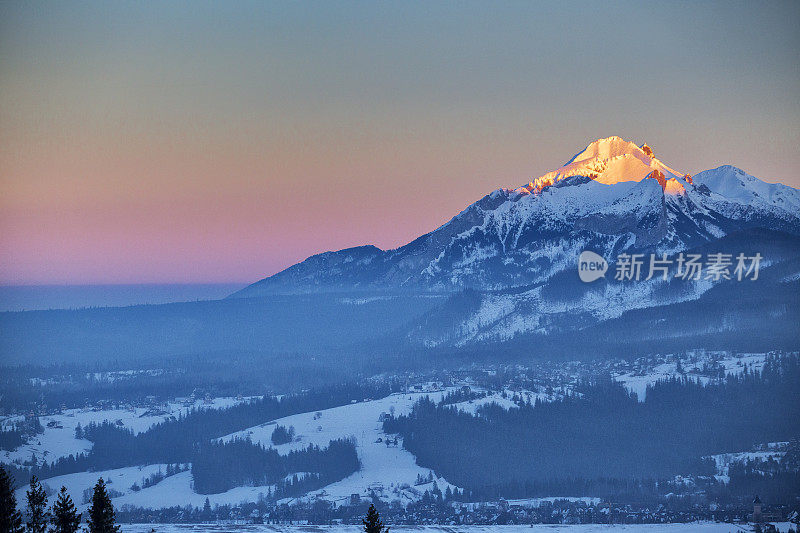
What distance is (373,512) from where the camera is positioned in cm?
9031

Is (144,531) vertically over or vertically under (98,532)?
under

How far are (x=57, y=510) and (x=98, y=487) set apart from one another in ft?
16.6

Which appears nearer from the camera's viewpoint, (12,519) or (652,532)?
(12,519)

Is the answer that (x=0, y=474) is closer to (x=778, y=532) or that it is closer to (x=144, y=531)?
(x=144, y=531)

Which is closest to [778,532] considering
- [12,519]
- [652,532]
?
[652,532]

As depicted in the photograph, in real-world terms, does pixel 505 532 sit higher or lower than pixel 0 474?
lower

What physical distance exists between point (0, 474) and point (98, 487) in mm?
7609

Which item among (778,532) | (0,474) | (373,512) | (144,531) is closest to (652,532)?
(778,532)

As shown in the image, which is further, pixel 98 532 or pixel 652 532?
pixel 652 532

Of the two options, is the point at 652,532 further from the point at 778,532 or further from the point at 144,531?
the point at 144,531

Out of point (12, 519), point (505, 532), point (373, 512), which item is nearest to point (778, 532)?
point (505, 532)

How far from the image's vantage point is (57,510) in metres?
95.0

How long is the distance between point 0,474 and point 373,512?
29289mm

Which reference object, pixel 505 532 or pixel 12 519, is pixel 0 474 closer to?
pixel 12 519
